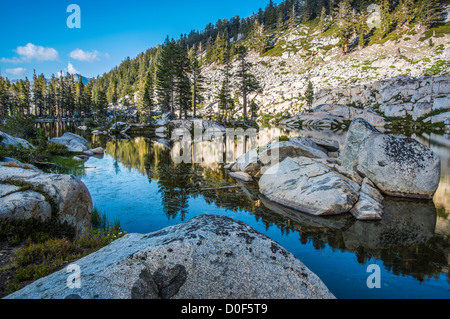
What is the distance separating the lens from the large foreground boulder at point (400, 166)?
13.2 m

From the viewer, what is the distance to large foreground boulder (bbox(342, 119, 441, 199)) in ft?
43.2

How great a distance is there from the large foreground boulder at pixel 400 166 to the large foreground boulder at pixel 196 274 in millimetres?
12195

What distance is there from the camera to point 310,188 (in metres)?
12.4

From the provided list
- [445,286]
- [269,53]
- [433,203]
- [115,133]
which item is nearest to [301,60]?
[269,53]

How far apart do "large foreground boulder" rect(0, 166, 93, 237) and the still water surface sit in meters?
2.38

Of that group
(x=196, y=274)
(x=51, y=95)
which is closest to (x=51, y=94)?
(x=51, y=95)

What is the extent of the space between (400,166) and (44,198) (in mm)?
16996

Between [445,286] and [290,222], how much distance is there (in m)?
5.40

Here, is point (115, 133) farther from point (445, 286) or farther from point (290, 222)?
point (445, 286)

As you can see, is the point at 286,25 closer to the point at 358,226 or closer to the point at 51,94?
the point at 51,94

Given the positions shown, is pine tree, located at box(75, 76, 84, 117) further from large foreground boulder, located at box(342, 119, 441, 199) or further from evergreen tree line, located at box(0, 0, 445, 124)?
large foreground boulder, located at box(342, 119, 441, 199)

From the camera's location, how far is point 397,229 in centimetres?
1002

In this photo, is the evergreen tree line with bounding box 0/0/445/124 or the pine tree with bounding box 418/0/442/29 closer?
the evergreen tree line with bounding box 0/0/445/124

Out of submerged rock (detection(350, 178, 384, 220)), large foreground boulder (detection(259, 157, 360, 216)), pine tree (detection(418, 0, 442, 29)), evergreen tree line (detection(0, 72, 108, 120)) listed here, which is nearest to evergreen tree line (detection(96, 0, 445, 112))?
pine tree (detection(418, 0, 442, 29))
